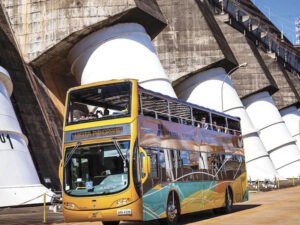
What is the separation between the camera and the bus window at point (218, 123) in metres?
17.9

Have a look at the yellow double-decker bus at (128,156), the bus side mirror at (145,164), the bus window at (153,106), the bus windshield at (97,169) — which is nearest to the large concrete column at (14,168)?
the yellow double-decker bus at (128,156)

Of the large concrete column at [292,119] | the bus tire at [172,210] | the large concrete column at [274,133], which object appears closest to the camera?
the bus tire at [172,210]

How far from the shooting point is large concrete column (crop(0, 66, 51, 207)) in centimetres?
2105

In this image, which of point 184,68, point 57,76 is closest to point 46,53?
point 57,76

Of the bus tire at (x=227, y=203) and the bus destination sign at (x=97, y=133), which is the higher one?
the bus destination sign at (x=97, y=133)

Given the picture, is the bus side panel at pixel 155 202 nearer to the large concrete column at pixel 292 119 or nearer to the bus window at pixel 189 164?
the bus window at pixel 189 164

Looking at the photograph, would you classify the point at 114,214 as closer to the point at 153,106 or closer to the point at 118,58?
the point at 153,106

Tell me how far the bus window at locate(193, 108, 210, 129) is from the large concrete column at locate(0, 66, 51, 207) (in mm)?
7983

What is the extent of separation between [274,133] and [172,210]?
1734 inches

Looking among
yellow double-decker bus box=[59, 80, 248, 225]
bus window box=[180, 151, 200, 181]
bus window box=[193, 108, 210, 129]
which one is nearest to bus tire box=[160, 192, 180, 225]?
yellow double-decker bus box=[59, 80, 248, 225]

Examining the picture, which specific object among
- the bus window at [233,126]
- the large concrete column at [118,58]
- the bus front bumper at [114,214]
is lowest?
the bus front bumper at [114,214]

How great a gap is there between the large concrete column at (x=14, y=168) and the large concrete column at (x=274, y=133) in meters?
35.5

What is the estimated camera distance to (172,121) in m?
14.7

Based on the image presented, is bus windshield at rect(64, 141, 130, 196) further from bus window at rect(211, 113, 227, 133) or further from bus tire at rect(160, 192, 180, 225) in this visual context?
bus window at rect(211, 113, 227, 133)
